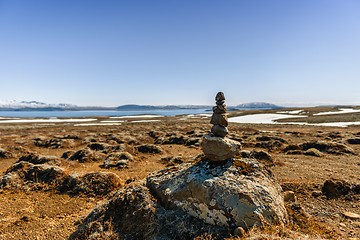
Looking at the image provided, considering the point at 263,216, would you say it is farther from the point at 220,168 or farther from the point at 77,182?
the point at 77,182

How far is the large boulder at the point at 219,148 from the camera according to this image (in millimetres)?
10109

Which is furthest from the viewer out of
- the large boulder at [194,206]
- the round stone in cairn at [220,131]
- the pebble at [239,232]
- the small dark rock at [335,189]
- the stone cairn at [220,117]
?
the small dark rock at [335,189]

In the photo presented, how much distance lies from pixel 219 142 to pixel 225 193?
7.44 ft

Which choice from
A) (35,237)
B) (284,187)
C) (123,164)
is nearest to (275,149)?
(284,187)

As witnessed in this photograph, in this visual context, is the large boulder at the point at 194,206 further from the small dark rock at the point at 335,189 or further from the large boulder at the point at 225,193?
the small dark rock at the point at 335,189

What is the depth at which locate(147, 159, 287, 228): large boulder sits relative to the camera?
8297 millimetres

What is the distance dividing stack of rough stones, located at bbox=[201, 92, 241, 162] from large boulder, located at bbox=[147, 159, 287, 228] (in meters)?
0.37

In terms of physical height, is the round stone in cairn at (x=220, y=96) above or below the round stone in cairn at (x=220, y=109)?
above

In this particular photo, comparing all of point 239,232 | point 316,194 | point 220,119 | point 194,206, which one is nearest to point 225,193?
point 194,206

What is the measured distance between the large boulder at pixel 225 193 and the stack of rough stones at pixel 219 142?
37cm

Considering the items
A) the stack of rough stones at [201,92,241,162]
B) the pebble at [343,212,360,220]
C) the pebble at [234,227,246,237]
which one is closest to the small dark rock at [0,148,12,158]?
the stack of rough stones at [201,92,241,162]

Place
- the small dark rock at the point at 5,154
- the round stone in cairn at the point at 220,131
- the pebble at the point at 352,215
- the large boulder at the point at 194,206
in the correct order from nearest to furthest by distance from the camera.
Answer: the large boulder at the point at 194,206 → the round stone in cairn at the point at 220,131 → the pebble at the point at 352,215 → the small dark rock at the point at 5,154

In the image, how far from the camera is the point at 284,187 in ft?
50.6

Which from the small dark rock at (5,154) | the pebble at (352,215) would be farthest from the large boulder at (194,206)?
the small dark rock at (5,154)
